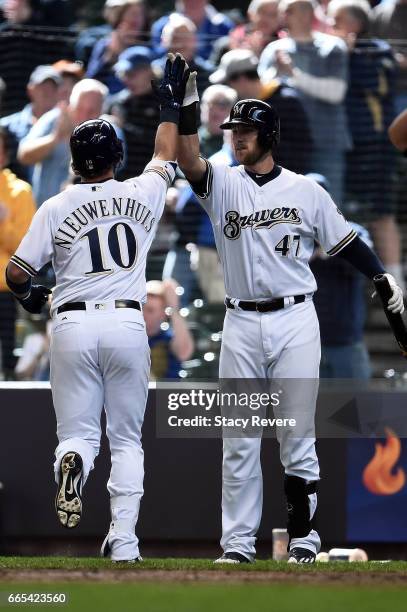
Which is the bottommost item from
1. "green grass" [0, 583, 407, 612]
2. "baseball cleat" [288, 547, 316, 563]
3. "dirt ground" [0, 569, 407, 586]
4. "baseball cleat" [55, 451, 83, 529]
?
"baseball cleat" [288, 547, 316, 563]

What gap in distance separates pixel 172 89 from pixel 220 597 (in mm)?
2949

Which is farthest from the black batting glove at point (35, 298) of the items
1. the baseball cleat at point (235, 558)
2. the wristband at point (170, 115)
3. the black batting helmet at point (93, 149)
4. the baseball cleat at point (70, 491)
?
the baseball cleat at point (235, 558)

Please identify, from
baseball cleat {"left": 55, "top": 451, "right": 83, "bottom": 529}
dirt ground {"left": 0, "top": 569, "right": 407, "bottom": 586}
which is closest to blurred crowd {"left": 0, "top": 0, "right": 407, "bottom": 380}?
baseball cleat {"left": 55, "top": 451, "right": 83, "bottom": 529}

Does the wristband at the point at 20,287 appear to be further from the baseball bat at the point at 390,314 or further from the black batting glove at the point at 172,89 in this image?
the baseball bat at the point at 390,314

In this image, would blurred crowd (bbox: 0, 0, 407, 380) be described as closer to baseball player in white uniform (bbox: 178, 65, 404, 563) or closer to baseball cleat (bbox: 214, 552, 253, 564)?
baseball player in white uniform (bbox: 178, 65, 404, 563)

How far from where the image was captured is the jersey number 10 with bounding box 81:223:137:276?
613cm

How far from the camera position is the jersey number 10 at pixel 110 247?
241 inches

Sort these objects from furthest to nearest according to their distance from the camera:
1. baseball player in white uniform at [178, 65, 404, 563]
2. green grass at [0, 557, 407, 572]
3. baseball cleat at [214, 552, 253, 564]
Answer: baseball player in white uniform at [178, 65, 404, 563]
baseball cleat at [214, 552, 253, 564]
green grass at [0, 557, 407, 572]

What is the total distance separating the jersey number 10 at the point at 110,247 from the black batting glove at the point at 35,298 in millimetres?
387

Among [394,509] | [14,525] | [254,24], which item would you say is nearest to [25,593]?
[14,525]

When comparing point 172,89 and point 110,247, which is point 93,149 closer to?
point 110,247

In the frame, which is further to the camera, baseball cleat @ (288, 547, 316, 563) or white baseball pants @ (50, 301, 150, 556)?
baseball cleat @ (288, 547, 316, 563)

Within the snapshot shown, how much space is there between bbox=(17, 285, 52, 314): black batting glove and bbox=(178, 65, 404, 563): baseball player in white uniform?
0.93 metres

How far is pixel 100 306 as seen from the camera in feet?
20.0
